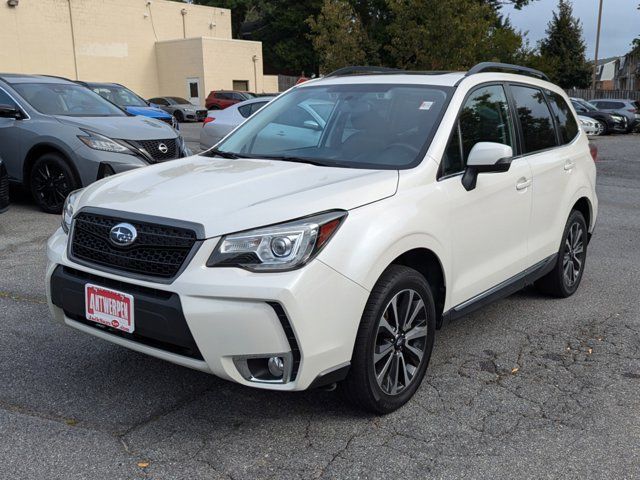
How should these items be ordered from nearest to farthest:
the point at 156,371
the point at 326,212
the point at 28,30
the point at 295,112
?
the point at 326,212 < the point at 156,371 < the point at 295,112 < the point at 28,30

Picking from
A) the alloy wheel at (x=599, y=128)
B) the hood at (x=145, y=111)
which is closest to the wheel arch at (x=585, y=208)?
the hood at (x=145, y=111)

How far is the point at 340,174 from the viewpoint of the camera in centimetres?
357

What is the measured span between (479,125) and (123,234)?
91.3 inches

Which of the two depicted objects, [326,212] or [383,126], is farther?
[383,126]

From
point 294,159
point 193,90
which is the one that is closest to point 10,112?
point 294,159

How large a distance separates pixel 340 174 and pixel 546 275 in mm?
2523

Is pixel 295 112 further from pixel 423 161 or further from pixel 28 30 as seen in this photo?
pixel 28 30

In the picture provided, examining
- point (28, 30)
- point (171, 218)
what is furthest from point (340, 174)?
point (28, 30)

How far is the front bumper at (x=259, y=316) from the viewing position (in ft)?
9.32

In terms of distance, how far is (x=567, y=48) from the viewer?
54.4 meters

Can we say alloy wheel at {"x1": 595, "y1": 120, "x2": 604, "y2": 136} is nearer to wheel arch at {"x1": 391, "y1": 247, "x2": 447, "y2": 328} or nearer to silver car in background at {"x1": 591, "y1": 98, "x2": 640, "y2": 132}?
silver car in background at {"x1": 591, "y1": 98, "x2": 640, "y2": 132}

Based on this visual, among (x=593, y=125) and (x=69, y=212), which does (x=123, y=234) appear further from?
(x=593, y=125)

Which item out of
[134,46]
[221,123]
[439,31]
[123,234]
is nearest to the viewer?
[123,234]

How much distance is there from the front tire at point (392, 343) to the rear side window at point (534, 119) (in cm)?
178
